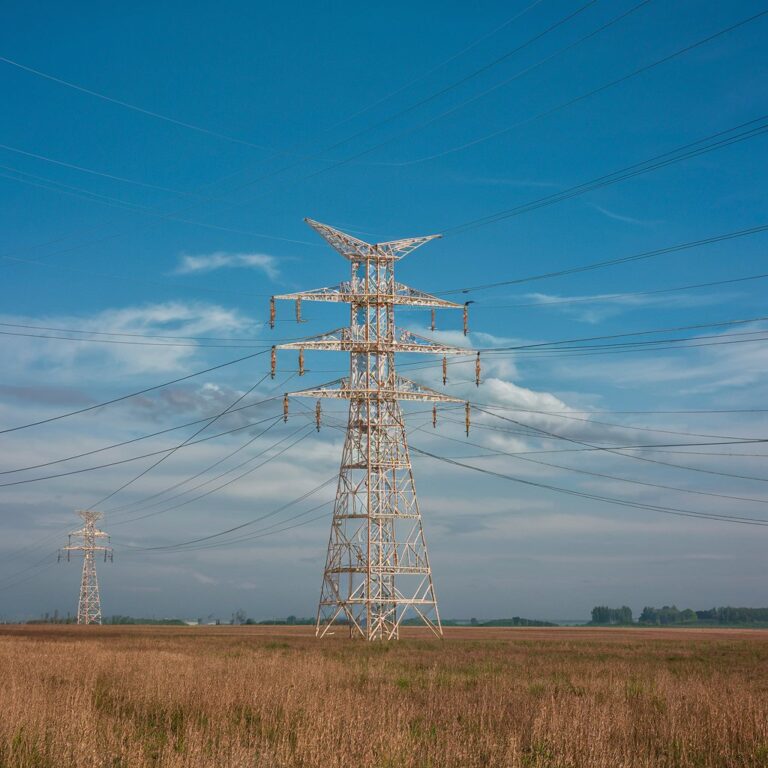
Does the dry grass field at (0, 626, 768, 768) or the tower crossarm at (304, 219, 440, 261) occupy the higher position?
the tower crossarm at (304, 219, 440, 261)

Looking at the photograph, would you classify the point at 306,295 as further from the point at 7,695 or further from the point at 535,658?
the point at 7,695

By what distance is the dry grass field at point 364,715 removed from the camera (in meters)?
18.1

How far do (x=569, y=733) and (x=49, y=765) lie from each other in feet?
33.5

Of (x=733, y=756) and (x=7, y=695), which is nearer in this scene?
(x=733, y=756)

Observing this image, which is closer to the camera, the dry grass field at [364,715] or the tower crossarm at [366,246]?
the dry grass field at [364,715]

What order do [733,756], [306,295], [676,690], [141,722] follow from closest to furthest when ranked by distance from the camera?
[733,756], [141,722], [676,690], [306,295]

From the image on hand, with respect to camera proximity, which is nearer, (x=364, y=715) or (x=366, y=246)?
(x=364, y=715)

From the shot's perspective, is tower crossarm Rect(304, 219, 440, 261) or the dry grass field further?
tower crossarm Rect(304, 219, 440, 261)

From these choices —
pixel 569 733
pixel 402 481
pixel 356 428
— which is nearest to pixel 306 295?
pixel 356 428

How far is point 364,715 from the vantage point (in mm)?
22703

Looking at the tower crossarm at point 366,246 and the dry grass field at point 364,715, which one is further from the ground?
the tower crossarm at point 366,246

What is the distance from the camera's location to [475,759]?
1766 cm

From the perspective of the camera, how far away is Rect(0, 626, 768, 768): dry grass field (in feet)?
59.3

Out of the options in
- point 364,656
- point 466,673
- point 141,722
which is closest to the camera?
point 141,722
